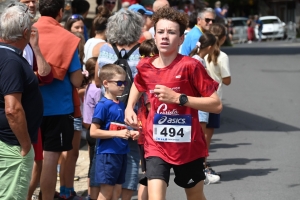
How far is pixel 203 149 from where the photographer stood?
5555 mm

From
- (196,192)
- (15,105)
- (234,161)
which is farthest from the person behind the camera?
(234,161)

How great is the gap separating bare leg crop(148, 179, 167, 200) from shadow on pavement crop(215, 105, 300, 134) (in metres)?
7.18

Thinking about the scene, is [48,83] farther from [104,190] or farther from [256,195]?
[256,195]

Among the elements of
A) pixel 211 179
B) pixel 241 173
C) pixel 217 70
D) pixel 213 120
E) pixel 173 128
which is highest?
pixel 173 128

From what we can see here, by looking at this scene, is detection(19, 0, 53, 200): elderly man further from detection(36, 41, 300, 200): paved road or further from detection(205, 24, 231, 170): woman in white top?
detection(205, 24, 231, 170): woman in white top

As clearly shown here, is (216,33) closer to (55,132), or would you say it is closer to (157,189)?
(55,132)

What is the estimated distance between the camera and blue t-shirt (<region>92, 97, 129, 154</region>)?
6.35 meters

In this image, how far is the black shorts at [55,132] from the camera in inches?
258

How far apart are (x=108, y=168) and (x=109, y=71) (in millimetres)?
833

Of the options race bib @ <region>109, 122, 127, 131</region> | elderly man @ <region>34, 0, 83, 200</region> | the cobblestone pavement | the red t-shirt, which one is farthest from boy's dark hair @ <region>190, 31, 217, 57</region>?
the red t-shirt

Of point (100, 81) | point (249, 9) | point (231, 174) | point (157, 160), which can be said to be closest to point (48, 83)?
point (100, 81)

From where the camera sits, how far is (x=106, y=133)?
6.23 meters

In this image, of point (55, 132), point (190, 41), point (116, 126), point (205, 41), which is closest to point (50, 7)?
point (55, 132)

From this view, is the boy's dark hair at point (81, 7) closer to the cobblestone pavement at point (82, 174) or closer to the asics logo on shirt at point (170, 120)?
the cobblestone pavement at point (82, 174)
